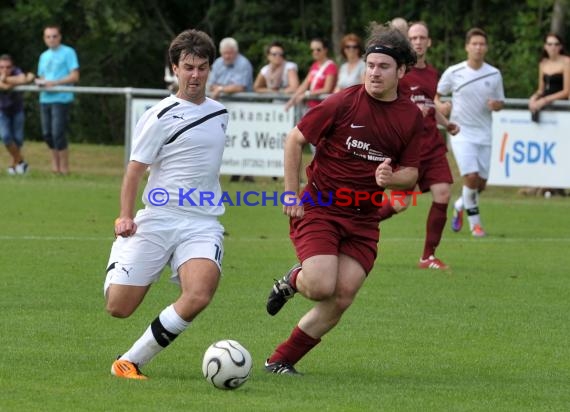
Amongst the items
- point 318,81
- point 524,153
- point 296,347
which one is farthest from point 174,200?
point 318,81

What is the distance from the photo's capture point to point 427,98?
43.3 feet

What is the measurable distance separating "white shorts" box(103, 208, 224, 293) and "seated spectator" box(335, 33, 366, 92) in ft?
39.3

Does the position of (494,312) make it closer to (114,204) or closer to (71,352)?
(71,352)

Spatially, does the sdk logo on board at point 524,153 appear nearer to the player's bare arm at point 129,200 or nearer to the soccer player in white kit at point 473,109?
the soccer player in white kit at point 473,109

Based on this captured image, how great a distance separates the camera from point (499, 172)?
19875mm

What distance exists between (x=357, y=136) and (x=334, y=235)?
570 millimetres

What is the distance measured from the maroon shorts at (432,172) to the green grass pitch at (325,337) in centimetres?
81

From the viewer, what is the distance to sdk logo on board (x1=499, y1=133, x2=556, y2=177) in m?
19.6

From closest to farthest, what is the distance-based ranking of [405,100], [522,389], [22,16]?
[522,389] < [405,100] < [22,16]

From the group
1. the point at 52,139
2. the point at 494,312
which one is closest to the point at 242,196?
the point at 52,139

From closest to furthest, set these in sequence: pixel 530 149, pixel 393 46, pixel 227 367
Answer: pixel 227 367, pixel 393 46, pixel 530 149

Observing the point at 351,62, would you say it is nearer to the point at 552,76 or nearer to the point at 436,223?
the point at 552,76

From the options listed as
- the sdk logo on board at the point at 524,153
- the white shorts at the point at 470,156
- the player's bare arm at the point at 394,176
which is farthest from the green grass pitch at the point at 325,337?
the sdk logo on board at the point at 524,153

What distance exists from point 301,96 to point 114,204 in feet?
11.4
